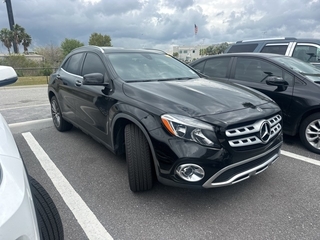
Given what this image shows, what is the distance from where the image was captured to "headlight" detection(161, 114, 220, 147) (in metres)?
2.06

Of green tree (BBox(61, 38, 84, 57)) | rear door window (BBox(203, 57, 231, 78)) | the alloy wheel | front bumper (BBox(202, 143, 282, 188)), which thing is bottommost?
the alloy wheel

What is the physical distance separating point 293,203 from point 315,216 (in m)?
0.23

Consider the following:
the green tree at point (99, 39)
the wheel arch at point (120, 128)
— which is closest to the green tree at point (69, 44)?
the green tree at point (99, 39)

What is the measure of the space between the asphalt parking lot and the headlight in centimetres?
77

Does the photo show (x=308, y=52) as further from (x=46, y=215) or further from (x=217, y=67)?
(x=46, y=215)

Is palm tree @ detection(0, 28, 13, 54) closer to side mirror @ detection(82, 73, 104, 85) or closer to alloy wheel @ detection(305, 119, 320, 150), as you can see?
side mirror @ detection(82, 73, 104, 85)

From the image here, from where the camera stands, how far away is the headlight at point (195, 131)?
6.75ft

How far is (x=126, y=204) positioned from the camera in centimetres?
245

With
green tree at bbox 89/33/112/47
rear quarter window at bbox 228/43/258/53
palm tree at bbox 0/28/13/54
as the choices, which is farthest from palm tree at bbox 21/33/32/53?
rear quarter window at bbox 228/43/258/53

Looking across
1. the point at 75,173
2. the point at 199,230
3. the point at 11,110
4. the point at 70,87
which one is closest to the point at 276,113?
the point at 199,230

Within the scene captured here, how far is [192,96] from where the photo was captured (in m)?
2.48

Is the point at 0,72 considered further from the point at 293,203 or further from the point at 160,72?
the point at 293,203

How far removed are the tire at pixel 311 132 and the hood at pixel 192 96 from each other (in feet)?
4.36

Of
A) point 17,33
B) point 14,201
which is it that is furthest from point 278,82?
point 17,33
